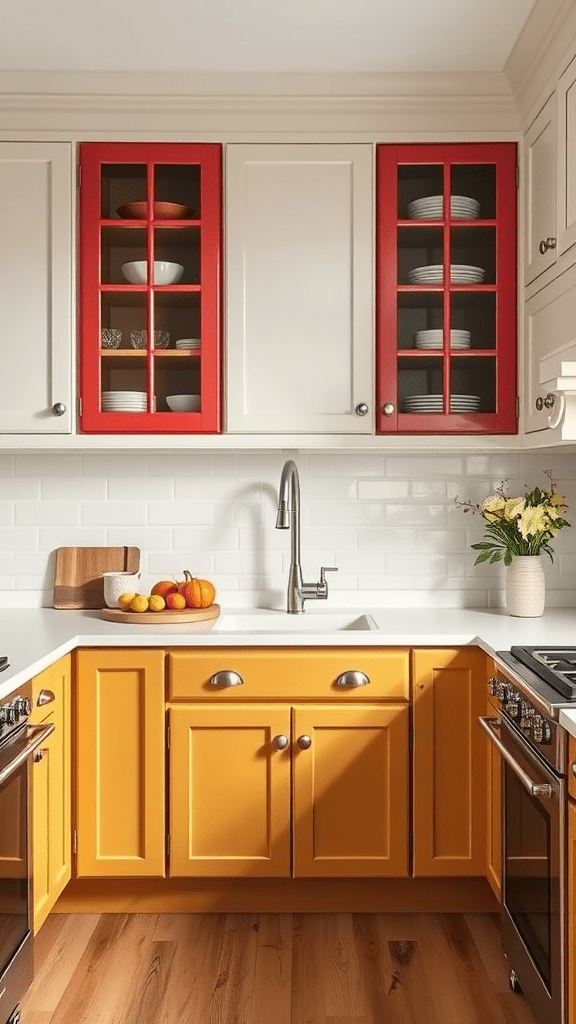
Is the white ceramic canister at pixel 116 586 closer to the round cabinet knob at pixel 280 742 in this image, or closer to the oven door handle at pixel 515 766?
the round cabinet knob at pixel 280 742

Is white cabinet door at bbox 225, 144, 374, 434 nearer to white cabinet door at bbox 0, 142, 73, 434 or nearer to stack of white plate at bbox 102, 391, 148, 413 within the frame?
stack of white plate at bbox 102, 391, 148, 413

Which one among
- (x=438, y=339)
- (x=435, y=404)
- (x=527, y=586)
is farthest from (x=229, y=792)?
(x=438, y=339)

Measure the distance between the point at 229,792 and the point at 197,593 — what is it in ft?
2.11

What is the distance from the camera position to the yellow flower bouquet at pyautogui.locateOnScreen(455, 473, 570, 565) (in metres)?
3.00

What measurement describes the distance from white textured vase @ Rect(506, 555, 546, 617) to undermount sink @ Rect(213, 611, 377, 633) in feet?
1.62

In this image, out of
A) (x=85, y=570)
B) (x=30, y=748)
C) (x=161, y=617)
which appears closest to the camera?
(x=30, y=748)

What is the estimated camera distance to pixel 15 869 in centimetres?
211

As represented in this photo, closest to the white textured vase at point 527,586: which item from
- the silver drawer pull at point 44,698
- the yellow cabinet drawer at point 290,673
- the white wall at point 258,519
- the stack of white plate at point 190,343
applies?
the white wall at point 258,519

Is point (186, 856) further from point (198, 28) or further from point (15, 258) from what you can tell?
point (198, 28)

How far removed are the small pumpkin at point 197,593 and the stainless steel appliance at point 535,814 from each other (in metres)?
0.99

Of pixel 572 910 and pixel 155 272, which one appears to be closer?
pixel 572 910

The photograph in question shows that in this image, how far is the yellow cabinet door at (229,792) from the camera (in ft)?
8.96

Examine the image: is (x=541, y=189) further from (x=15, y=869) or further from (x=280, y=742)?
(x=15, y=869)

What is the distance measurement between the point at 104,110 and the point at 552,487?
1.88 metres
